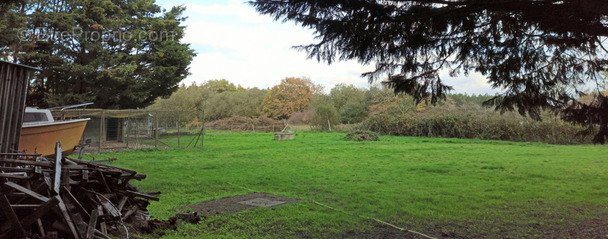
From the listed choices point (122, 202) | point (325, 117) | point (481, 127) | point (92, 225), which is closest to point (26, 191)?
point (92, 225)

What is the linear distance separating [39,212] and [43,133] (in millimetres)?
7342

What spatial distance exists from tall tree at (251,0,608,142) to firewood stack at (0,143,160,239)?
2774 mm

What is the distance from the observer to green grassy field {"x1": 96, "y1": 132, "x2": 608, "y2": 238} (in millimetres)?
4848

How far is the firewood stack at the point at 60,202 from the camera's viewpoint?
309 cm

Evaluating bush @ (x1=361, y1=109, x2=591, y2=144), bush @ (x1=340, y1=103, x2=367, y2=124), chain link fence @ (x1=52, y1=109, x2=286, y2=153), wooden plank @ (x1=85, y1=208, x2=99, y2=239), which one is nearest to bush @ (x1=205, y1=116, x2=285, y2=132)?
bush @ (x1=340, y1=103, x2=367, y2=124)

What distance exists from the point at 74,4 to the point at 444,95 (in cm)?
2267

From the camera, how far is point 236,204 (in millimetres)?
6016

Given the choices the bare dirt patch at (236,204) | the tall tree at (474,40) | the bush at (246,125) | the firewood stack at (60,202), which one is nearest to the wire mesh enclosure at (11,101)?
the firewood stack at (60,202)

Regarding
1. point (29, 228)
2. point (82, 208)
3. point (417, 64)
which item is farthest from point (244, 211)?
point (417, 64)

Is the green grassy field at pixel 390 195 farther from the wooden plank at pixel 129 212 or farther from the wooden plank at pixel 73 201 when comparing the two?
the wooden plank at pixel 73 201

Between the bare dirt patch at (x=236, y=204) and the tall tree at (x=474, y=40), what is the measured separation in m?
2.64

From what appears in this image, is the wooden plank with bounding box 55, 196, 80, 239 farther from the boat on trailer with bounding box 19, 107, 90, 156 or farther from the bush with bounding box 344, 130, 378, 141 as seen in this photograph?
the bush with bounding box 344, 130, 378, 141

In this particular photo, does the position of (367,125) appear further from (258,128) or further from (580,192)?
(580,192)

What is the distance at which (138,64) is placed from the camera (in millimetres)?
23703
